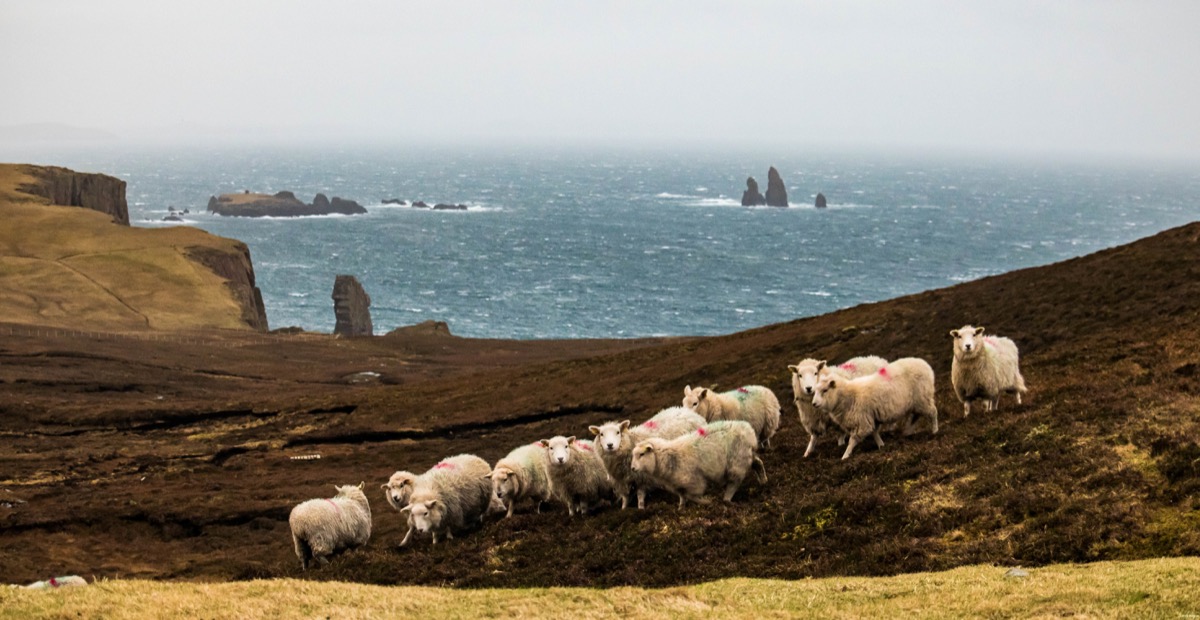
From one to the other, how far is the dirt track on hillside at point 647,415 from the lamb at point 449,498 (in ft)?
2.99

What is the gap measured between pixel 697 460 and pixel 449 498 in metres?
6.12

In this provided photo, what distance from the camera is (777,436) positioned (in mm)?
27797

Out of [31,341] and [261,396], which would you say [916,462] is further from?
[31,341]

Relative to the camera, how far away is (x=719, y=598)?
51.8ft

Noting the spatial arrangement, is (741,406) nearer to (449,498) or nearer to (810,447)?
(810,447)

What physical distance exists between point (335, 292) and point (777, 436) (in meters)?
106

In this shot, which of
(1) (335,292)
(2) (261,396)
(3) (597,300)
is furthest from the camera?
(3) (597,300)

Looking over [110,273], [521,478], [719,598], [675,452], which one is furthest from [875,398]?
[110,273]

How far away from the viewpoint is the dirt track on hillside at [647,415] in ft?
59.9

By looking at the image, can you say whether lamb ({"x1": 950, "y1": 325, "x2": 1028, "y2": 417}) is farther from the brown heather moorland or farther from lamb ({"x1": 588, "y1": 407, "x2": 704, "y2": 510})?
lamb ({"x1": 588, "y1": 407, "x2": 704, "y2": 510})

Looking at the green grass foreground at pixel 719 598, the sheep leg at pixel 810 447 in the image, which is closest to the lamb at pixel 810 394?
the sheep leg at pixel 810 447

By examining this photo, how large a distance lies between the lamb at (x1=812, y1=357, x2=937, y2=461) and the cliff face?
15984cm

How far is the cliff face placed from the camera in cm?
16250

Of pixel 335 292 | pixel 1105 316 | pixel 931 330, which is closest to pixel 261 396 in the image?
pixel 931 330
